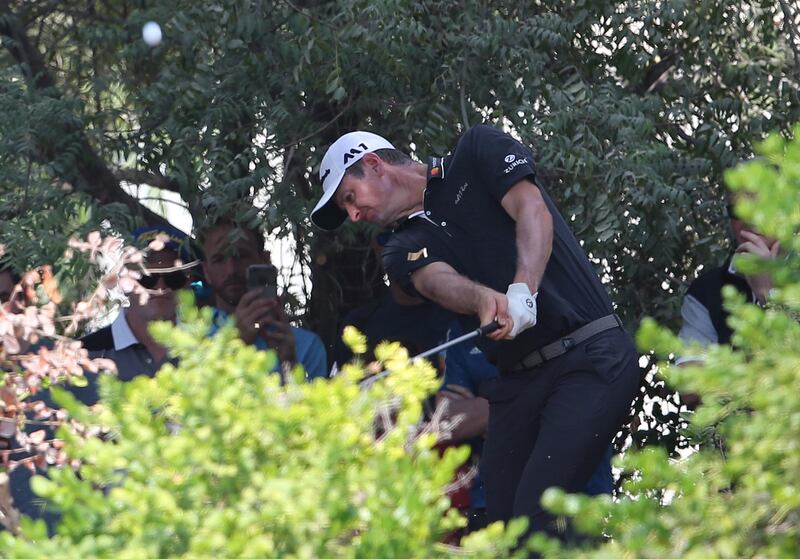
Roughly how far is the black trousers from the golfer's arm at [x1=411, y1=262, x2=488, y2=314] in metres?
0.37

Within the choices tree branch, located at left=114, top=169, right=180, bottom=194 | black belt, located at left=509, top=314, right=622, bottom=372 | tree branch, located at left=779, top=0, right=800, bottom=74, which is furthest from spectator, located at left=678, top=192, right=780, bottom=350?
tree branch, located at left=114, top=169, right=180, bottom=194

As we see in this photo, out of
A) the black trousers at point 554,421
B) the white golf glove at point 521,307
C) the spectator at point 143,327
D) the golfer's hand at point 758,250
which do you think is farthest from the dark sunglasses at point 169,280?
the golfer's hand at point 758,250

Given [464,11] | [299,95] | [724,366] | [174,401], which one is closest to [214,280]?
[299,95]

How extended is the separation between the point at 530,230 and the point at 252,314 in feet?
4.73

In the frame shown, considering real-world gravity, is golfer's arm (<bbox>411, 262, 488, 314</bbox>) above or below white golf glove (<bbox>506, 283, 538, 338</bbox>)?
above

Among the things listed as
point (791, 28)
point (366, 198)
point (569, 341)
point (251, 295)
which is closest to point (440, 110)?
point (366, 198)

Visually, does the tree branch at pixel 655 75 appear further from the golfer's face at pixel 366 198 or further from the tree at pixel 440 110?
the golfer's face at pixel 366 198

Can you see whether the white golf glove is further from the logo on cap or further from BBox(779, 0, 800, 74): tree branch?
BBox(779, 0, 800, 74): tree branch

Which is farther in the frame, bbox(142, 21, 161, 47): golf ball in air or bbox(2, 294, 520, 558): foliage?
bbox(142, 21, 161, 47): golf ball in air

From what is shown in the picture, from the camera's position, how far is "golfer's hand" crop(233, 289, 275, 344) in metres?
5.66

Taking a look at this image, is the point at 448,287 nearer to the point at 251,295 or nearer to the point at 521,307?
the point at 521,307

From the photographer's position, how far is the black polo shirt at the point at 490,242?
15.9ft

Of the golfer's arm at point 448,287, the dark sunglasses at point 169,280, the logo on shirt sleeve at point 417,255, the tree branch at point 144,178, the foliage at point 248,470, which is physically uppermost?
the tree branch at point 144,178

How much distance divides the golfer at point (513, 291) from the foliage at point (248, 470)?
1.86 metres
